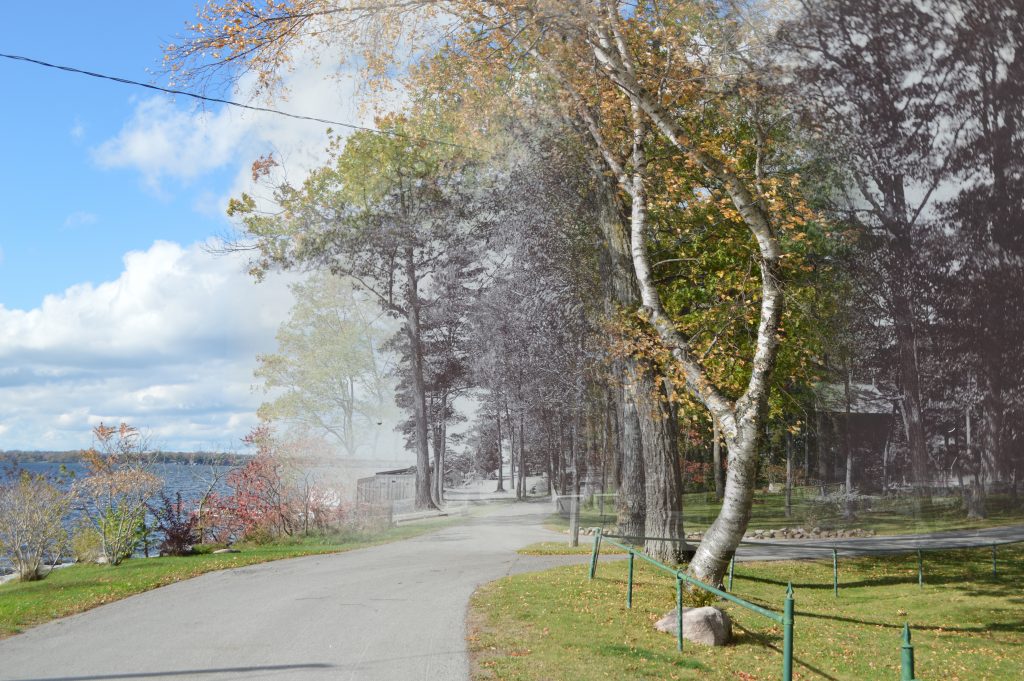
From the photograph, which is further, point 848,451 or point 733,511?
point 848,451

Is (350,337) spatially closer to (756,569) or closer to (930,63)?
(756,569)

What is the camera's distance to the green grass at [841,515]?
468 inches

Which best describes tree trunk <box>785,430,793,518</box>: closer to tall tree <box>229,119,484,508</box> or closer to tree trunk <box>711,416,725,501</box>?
tree trunk <box>711,416,725,501</box>

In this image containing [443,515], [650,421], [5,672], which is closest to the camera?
[5,672]

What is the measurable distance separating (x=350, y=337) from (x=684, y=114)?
7024 mm

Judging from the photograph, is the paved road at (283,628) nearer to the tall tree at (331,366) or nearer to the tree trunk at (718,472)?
the tall tree at (331,366)

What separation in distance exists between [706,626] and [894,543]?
7.74 metres

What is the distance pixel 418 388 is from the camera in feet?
45.0

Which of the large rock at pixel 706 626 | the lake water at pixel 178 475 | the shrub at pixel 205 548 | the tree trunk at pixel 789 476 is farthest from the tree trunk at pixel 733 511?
the lake water at pixel 178 475

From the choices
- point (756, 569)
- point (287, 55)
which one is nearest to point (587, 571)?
point (756, 569)

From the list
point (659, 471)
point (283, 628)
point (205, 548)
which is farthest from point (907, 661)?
point (205, 548)

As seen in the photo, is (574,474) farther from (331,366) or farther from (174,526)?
(174,526)

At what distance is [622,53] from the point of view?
10.1 meters

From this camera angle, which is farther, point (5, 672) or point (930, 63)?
point (930, 63)
